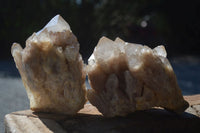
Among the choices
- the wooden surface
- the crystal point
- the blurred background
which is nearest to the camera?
the wooden surface

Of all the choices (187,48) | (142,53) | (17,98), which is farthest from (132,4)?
(142,53)

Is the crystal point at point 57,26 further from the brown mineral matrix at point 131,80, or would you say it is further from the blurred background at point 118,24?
the blurred background at point 118,24

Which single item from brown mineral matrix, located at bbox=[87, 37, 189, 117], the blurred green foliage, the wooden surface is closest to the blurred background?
the blurred green foliage

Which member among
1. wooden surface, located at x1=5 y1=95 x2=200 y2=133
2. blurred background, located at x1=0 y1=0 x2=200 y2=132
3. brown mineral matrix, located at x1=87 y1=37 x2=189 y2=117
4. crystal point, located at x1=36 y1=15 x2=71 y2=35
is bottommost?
wooden surface, located at x1=5 y1=95 x2=200 y2=133

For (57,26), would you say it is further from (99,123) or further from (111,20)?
(111,20)

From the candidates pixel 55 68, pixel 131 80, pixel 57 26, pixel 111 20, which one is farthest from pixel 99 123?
pixel 111 20

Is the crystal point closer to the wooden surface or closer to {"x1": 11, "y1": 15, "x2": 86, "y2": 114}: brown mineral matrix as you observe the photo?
{"x1": 11, "y1": 15, "x2": 86, "y2": 114}: brown mineral matrix

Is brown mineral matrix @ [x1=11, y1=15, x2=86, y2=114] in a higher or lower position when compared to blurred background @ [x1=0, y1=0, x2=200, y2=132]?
lower

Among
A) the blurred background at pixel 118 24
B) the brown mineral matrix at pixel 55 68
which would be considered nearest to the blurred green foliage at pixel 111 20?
the blurred background at pixel 118 24
